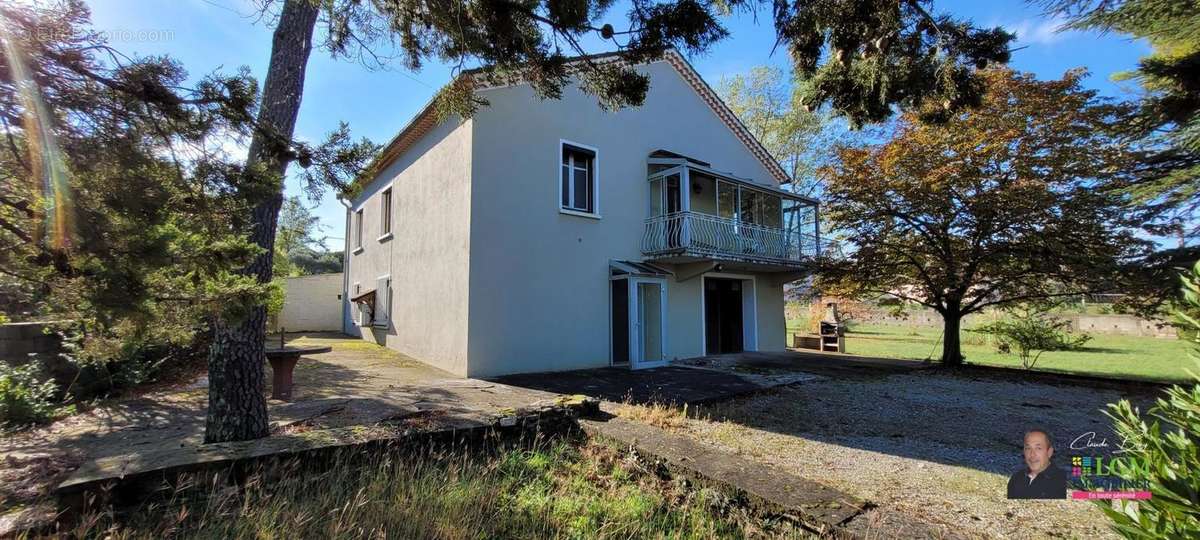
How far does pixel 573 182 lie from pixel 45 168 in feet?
27.9

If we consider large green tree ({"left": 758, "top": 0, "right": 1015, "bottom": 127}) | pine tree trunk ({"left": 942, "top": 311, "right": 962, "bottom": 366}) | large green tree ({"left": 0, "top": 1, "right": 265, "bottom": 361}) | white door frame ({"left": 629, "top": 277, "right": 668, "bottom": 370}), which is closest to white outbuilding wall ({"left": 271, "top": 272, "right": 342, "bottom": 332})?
white door frame ({"left": 629, "top": 277, "right": 668, "bottom": 370})

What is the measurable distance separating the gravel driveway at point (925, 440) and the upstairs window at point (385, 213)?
37.3 ft

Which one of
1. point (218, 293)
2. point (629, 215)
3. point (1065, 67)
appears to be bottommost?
point (218, 293)

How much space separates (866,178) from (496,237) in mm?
9074

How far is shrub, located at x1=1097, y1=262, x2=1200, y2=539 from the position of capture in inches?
49.4

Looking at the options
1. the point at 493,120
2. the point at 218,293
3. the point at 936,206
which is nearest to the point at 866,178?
the point at 936,206

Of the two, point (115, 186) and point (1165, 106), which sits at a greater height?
point (1165, 106)

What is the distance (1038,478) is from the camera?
10.4 feet

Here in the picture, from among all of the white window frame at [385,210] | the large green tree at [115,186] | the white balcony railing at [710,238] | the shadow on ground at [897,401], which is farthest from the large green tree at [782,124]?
the large green tree at [115,186]

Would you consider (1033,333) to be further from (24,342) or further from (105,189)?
(24,342)

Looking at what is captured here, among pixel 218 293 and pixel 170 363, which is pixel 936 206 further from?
pixel 170 363

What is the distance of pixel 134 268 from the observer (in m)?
2.48

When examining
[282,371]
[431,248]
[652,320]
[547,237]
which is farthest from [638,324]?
[282,371]

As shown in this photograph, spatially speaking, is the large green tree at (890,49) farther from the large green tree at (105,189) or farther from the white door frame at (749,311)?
the white door frame at (749,311)
